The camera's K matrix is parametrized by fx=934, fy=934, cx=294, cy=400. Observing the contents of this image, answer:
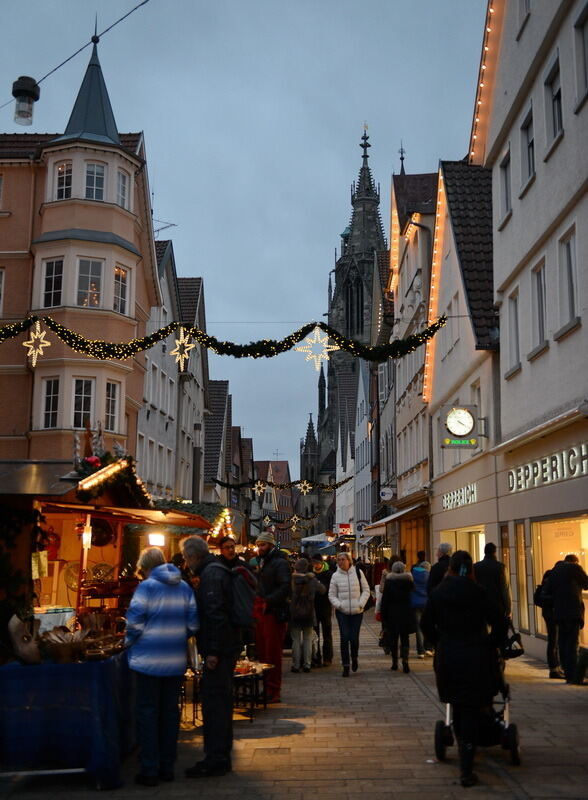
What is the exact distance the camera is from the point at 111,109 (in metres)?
25.8

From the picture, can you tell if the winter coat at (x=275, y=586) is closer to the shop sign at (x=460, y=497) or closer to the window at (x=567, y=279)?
the window at (x=567, y=279)

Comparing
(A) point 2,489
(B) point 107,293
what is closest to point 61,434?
(B) point 107,293

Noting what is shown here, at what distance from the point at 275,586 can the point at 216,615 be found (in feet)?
13.1

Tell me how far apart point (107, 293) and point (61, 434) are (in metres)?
3.84

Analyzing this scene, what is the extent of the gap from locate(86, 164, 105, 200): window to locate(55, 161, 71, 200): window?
513 mm

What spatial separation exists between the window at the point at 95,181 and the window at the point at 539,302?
12.9 meters

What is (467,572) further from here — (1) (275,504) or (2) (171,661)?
(1) (275,504)

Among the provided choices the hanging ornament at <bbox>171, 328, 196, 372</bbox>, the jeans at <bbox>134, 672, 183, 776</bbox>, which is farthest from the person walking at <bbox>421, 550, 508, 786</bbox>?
the hanging ornament at <bbox>171, 328, 196, 372</bbox>

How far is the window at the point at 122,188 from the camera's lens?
81.4ft

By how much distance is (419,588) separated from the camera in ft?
53.2

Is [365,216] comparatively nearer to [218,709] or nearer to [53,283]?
[53,283]

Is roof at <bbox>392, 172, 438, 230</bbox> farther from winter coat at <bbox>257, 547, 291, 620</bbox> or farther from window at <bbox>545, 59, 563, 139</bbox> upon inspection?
winter coat at <bbox>257, 547, 291, 620</bbox>

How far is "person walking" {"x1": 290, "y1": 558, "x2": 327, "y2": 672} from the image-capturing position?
48.1ft

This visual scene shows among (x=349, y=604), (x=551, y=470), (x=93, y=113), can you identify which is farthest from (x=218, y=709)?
(x=93, y=113)
